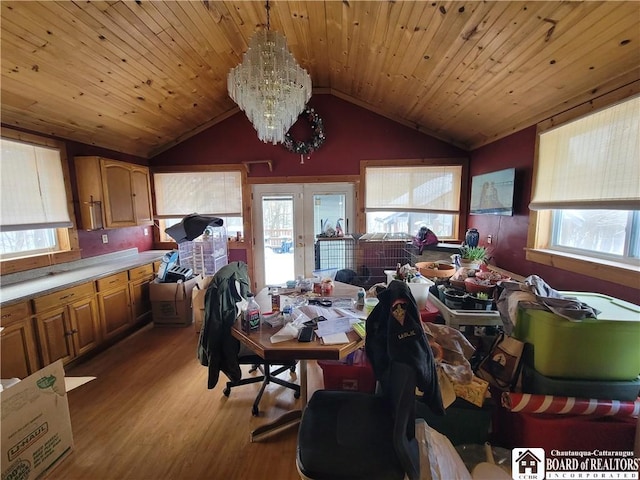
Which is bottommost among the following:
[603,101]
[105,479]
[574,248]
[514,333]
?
[105,479]

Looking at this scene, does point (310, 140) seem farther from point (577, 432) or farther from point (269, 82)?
point (577, 432)

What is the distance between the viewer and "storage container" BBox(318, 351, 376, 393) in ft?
6.22

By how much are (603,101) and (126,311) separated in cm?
487

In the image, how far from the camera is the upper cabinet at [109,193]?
3.24 meters

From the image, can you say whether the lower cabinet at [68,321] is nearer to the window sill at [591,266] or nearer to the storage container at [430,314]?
the storage container at [430,314]

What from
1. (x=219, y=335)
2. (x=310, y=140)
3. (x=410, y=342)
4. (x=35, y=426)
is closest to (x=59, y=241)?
(x=35, y=426)

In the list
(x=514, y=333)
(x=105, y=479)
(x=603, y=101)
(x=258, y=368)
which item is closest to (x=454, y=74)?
(x=603, y=101)

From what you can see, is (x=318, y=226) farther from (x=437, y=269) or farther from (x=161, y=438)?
(x=161, y=438)

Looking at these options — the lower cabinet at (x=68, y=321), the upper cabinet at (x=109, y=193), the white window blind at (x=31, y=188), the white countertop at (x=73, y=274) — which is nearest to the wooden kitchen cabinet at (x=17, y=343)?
the lower cabinet at (x=68, y=321)

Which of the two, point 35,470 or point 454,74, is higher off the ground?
point 454,74

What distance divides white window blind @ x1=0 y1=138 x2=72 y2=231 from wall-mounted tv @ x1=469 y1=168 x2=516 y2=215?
489cm

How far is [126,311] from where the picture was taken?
3240 millimetres

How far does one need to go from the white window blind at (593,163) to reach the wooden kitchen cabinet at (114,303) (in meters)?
4.42

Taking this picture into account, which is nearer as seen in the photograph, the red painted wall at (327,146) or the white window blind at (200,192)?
the red painted wall at (327,146)
